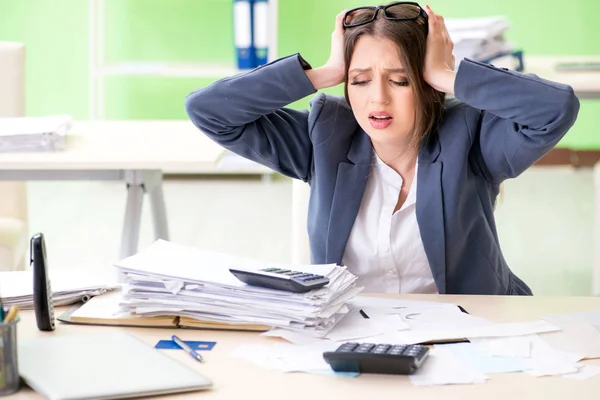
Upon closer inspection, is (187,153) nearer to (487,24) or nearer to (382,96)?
(382,96)

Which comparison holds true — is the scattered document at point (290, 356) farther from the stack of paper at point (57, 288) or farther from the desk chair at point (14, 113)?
the desk chair at point (14, 113)

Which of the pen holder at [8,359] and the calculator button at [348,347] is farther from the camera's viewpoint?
the calculator button at [348,347]

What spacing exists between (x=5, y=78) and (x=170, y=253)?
140cm

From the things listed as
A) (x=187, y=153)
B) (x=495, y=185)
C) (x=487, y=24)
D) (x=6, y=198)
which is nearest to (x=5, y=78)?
(x=6, y=198)

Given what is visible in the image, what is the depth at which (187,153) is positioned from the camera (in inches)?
94.0

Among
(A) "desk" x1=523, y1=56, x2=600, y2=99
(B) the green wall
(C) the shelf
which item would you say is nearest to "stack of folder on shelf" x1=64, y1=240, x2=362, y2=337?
(A) "desk" x1=523, y1=56, x2=600, y2=99

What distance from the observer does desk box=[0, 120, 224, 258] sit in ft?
7.57

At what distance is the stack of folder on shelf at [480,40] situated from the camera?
3.38 m

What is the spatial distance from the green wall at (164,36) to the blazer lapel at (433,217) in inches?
149

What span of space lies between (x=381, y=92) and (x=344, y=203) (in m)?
0.22

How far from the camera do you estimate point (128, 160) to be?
91.5 inches

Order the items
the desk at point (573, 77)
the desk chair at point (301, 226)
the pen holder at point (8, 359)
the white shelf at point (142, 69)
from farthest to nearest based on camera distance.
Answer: the white shelf at point (142, 69), the desk at point (573, 77), the desk chair at point (301, 226), the pen holder at point (8, 359)

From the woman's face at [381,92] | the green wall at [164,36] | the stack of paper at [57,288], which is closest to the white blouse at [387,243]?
the woman's face at [381,92]

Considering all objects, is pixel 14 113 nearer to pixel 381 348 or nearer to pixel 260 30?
pixel 381 348
